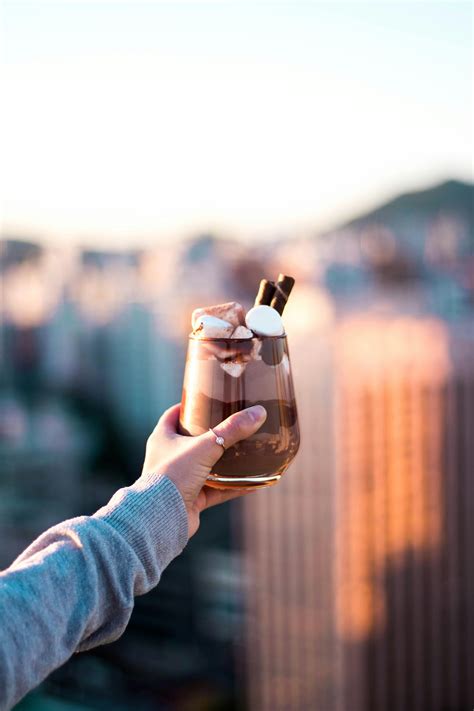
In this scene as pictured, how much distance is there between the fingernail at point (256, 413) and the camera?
0.68m

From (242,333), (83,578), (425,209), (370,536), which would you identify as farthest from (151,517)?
(425,209)

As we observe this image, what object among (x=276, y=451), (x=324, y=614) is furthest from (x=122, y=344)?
(x=276, y=451)

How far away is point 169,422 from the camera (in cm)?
74

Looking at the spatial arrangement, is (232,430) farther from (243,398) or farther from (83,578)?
(83,578)

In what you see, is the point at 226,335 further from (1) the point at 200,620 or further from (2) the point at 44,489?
(2) the point at 44,489

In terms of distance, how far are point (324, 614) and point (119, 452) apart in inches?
295

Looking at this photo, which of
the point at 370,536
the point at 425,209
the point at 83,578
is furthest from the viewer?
the point at 425,209

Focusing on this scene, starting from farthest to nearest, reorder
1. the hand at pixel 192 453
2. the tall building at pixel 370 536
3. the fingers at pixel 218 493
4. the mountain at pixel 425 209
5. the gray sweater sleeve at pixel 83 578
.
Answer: the mountain at pixel 425 209, the tall building at pixel 370 536, the fingers at pixel 218 493, the hand at pixel 192 453, the gray sweater sleeve at pixel 83 578

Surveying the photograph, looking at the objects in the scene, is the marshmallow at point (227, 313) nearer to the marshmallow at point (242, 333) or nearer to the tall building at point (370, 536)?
the marshmallow at point (242, 333)

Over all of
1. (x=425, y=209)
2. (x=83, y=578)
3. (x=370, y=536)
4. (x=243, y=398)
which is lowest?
(x=370, y=536)

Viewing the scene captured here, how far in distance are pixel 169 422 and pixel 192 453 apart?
10 centimetres

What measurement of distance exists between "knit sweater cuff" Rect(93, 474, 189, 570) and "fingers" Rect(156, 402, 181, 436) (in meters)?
0.09

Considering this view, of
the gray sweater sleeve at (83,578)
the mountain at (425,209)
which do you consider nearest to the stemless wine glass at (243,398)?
the gray sweater sleeve at (83,578)

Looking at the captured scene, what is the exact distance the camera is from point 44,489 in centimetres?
2439
